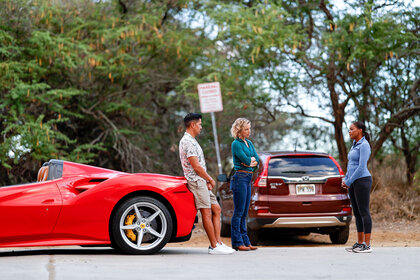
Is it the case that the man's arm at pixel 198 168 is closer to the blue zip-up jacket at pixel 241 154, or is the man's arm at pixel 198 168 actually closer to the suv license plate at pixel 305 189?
the blue zip-up jacket at pixel 241 154

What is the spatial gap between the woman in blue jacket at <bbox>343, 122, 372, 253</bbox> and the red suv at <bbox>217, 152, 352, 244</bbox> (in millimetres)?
1473

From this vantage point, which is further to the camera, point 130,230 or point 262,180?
point 262,180

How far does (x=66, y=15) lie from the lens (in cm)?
2159

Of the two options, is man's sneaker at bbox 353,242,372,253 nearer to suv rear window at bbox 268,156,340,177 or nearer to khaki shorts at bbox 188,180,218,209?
suv rear window at bbox 268,156,340,177

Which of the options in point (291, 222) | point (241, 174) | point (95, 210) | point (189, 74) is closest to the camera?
point (95, 210)

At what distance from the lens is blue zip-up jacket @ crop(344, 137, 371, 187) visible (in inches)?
346

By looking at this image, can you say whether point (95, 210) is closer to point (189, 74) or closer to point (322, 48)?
point (322, 48)

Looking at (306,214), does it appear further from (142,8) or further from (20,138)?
(142,8)

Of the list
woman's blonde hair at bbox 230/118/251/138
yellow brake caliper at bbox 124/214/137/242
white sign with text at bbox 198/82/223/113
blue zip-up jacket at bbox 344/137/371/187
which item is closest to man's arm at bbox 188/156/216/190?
woman's blonde hair at bbox 230/118/251/138

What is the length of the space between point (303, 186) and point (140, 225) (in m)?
3.52

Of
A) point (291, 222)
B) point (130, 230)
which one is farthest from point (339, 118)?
point (130, 230)

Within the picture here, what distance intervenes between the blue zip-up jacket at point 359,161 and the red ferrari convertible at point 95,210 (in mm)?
2346

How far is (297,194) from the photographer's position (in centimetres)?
1054

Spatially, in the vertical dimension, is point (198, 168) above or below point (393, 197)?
above
